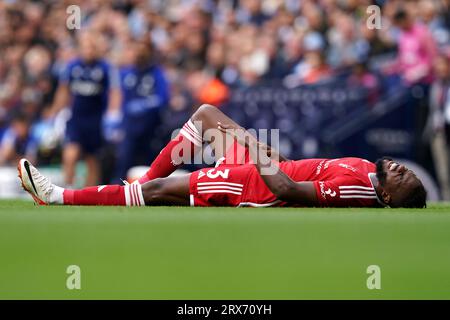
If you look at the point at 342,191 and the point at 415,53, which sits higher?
the point at 415,53

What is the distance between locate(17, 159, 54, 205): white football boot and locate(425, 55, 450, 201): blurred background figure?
7.35m

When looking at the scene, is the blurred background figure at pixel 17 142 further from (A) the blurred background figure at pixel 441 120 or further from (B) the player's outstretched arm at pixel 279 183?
(B) the player's outstretched arm at pixel 279 183

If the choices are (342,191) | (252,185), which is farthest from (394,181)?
(252,185)

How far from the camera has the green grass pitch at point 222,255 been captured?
475 cm

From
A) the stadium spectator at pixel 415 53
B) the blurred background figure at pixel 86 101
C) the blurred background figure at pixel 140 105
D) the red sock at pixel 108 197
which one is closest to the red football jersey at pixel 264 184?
the red sock at pixel 108 197

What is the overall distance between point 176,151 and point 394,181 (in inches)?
65.9

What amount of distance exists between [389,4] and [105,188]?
7.97 meters

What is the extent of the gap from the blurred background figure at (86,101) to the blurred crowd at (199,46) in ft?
0.24

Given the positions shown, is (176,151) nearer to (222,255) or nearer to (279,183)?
(279,183)

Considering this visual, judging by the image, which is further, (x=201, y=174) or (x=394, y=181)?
(x=201, y=174)

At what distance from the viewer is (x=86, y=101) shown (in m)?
13.7

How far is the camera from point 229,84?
1332 centimetres
